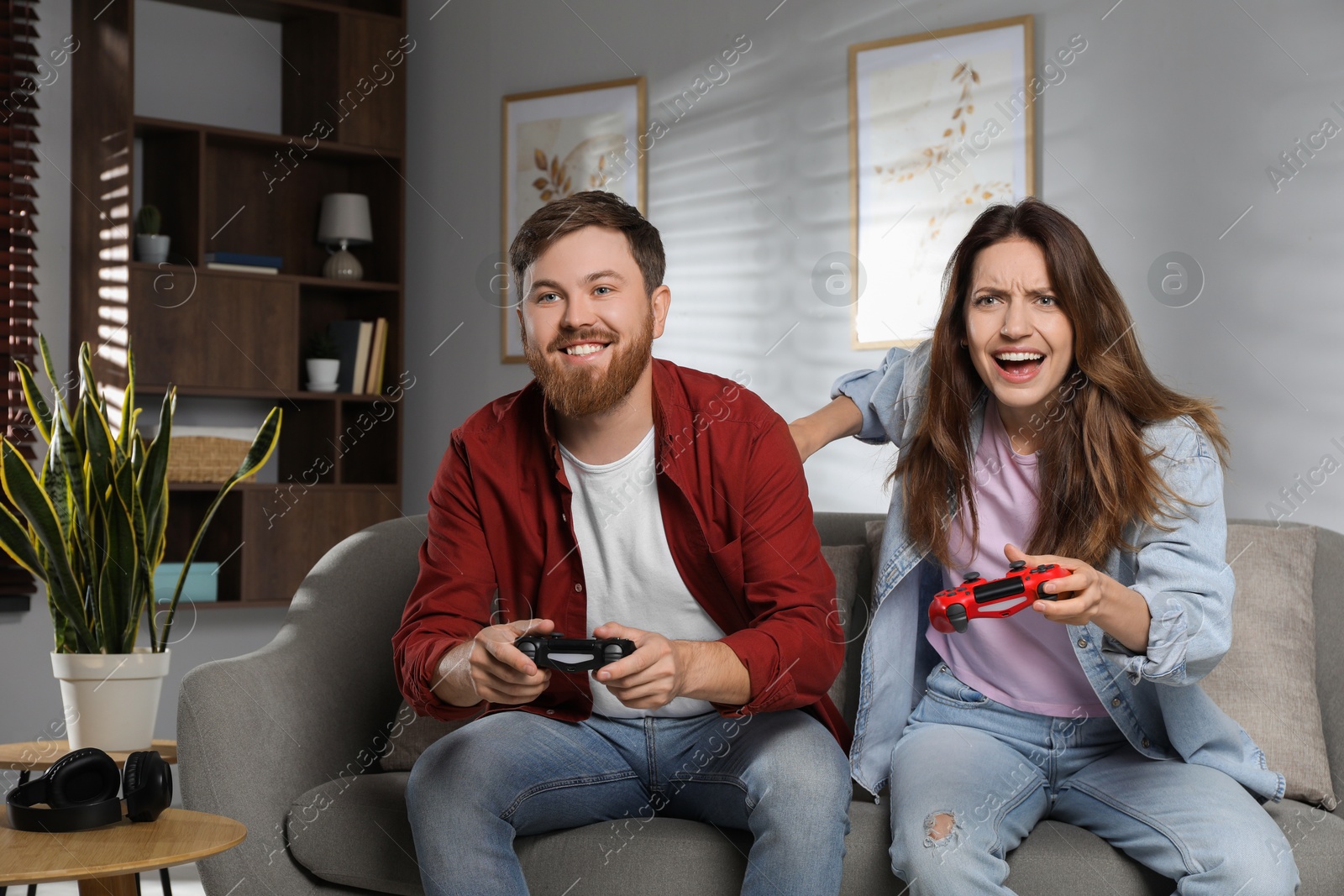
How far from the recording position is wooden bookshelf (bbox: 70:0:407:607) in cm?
384

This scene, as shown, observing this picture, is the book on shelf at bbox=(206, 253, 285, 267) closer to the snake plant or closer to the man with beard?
the snake plant

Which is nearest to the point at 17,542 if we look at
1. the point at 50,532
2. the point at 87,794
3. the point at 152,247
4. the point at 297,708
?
the point at 50,532

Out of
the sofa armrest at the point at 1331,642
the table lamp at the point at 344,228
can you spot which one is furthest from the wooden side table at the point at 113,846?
the table lamp at the point at 344,228

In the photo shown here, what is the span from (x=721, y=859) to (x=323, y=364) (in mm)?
2905

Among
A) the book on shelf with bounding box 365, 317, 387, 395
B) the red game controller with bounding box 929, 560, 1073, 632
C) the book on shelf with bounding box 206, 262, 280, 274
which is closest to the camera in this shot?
the red game controller with bounding box 929, 560, 1073, 632

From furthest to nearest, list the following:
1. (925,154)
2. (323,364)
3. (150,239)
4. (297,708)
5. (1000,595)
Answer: (323,364)
(150,239)
(925,154)
(297,708)
(1000,595)

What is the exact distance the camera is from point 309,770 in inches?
80.4

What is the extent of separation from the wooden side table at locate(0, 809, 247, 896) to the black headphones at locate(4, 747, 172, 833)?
→ 0.04 ft

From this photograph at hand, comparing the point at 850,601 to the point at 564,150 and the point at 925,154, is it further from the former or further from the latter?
the point at 564,150

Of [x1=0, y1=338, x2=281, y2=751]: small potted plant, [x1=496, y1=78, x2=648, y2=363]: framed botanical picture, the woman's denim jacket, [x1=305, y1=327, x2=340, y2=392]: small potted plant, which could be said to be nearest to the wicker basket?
[x1=305, y1=327, x2=340, y2=392]: small potted plant

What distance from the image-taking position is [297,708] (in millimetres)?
2062

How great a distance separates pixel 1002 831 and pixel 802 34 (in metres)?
2.60

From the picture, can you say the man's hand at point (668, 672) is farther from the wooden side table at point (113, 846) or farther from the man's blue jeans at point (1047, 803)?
the wooden side table at point (113, 846)

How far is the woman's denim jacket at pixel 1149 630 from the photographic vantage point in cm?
156
